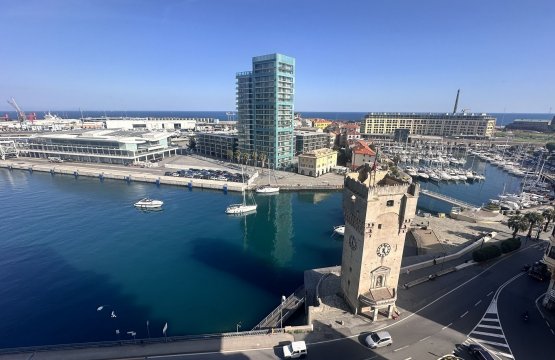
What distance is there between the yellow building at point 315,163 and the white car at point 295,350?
339 feet

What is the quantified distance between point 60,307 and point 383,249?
2266 inches

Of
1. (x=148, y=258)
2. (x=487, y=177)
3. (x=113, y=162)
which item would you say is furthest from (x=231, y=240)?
(x=487, y=177)

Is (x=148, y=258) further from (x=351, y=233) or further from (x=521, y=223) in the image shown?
(x=521, y=223)

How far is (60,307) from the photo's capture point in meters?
50.7

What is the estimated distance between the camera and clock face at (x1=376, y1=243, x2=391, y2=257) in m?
38.2

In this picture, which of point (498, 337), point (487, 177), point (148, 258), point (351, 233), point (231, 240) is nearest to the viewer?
point (498, 337)

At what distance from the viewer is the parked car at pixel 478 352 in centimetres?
3186

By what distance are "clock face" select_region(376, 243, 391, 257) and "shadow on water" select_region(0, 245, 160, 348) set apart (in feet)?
120

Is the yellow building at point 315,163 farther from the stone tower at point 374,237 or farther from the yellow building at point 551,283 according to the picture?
the yellow building at point 551,283

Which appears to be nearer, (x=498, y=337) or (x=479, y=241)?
(x=498, y=337)

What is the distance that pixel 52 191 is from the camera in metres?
118

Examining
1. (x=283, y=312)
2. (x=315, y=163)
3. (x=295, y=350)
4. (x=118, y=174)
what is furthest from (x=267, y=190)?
(x=295, y=350)

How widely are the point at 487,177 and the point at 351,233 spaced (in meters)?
154

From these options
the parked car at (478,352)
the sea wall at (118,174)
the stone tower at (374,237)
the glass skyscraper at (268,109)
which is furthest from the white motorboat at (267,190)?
the parked car at (478,352)
